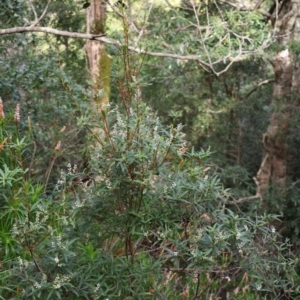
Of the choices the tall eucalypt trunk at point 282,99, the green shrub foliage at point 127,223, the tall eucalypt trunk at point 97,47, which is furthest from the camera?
the tall eucalypt trunk at point 282,99

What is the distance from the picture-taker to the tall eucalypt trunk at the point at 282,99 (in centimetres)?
817

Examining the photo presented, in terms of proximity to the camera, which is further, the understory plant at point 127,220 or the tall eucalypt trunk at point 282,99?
the tall eucalypt trunk at point 282,99

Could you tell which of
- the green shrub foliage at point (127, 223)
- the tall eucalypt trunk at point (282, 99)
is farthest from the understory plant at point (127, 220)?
the tall eucalypt trunk at point (282, 99)

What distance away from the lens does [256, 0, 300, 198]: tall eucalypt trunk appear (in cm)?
817

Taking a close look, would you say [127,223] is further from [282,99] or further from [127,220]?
[282,99]

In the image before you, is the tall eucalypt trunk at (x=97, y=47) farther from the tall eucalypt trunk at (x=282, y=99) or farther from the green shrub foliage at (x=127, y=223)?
the green shrub foliage at (x=127, y=223)

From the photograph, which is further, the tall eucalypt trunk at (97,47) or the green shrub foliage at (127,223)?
the tall eucalypt trunk at (97,47)

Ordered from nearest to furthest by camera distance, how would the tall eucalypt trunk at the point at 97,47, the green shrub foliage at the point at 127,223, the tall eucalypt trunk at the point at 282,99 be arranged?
the green shrub foliage at the point at 127,223, the tall eucalypt trunk at the point at 97,47, the tall eucalypt trunk at the point at 282,99

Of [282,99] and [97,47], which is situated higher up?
[97,47]

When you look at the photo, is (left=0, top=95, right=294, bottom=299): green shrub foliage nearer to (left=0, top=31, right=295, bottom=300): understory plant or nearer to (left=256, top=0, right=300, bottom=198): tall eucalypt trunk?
(left=0, top=31, right=295, bottom=300): understory plant

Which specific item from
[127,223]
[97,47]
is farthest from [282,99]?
[127,223]

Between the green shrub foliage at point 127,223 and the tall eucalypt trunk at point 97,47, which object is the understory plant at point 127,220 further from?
the tall eucalypt trunk at point 97,47

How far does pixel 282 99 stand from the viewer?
830 centimetres

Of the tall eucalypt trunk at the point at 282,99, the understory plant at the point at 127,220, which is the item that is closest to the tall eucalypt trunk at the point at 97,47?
the tall eucalypt trunk at the point at 282,99
